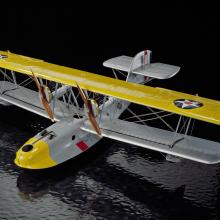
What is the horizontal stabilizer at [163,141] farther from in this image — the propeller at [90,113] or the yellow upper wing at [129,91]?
the yellow upper wing at [129,91]

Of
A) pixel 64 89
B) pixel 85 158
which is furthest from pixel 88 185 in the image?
pixel 64 89

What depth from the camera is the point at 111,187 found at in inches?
497

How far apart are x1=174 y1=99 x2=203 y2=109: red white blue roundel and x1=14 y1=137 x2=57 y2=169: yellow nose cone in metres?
3.65

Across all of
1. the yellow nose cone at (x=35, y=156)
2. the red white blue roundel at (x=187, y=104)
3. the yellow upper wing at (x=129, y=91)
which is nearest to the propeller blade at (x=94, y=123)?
the yellow upper wing at (x=129, y=91)

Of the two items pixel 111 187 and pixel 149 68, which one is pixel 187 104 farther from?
pixel 149 68

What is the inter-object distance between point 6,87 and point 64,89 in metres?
2.40

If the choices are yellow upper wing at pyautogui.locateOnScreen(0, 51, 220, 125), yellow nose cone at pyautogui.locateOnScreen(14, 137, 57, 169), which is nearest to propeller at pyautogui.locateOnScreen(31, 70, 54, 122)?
yellow upper wing at pyautogui.locateOnScreen(0, 51, 220, 125)

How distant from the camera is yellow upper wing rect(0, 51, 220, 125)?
12.4m

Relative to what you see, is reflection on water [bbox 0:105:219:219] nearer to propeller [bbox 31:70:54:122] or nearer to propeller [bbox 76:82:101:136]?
propeller [bbox 76:82:101:136]

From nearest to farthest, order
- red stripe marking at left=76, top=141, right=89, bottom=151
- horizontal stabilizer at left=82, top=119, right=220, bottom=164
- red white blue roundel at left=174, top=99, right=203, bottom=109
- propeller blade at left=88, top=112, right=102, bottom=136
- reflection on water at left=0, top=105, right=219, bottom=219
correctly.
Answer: reflection on water at left=0, top=105, right=219, bottom=219 → red white blue roundel at left=174, top=99, right=203, bottom=109 → horizontal stabilizer at left=82, top=119, right=220, bottom=164 → propeller blade at left=88, top=112, right=102, bottom=136 → red stripe marking at left=76, top=141, right=89, bottom=151

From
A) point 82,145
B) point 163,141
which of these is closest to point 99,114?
point 82,145

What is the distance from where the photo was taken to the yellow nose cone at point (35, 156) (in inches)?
502

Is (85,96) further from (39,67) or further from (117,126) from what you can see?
(39,67)

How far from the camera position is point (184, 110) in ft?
40.8
